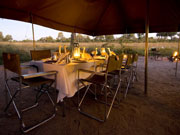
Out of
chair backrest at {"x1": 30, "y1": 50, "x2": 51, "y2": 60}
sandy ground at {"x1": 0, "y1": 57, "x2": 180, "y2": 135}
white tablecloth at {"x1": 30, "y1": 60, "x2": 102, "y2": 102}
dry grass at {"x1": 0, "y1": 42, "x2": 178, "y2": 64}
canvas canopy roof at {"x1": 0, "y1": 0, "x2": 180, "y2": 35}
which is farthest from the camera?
dry grass at {"x1": 0, "y1": 42, "x2": 178, "y2": 64}

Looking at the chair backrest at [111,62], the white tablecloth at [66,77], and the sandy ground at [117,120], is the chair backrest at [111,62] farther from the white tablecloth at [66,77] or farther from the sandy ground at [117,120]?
the sandy ground at [117,120]

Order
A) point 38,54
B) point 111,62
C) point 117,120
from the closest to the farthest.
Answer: point 111,62 < point 117,120 < point 38,54

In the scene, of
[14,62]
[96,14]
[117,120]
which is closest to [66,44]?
[96,14]

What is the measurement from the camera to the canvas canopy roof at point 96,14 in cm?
307

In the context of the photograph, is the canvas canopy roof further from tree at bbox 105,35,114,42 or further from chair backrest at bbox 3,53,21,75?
tree at bbox 105,35,114,42

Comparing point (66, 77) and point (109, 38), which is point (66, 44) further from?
point (66, 77)

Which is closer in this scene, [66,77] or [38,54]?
[66,77]

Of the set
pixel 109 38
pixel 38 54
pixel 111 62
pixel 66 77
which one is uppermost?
pixel 109 38

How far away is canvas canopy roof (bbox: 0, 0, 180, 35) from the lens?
3.07 meters

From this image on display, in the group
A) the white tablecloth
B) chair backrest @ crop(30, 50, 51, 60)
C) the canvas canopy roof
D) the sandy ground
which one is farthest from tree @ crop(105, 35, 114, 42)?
the white tablecloth

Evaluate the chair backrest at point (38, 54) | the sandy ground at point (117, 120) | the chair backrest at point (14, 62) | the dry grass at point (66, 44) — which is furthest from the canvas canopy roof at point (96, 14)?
the dry grass at point (66, 44)

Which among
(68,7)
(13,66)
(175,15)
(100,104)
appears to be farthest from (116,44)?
(13,66)

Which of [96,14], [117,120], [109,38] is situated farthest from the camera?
[109,38]

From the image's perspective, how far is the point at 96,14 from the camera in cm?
484
